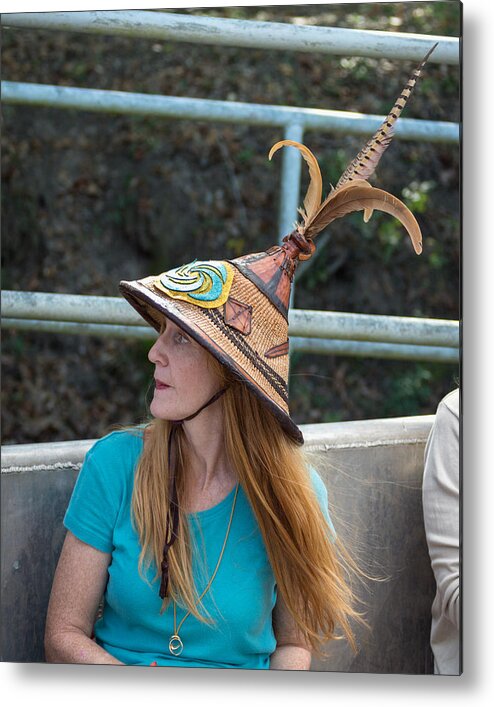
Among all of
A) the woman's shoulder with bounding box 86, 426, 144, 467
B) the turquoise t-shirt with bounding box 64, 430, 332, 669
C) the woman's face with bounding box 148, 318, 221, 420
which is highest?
the woman's face with bounding box 148, 318, 221, 420

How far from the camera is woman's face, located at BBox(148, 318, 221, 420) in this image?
1396 millimetres

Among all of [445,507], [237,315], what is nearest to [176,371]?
[237,315]

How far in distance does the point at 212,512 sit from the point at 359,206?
19.0 inches

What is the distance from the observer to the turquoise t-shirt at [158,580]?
1.39m

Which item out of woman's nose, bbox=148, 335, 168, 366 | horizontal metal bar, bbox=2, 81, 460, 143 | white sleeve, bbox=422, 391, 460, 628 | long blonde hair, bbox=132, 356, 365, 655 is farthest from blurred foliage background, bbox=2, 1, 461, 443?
woman's nose, bbox=148, 335, 168, 366

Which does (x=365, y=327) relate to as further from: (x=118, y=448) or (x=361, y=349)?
(x=118, y=448)

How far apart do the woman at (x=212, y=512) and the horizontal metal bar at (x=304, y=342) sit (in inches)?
15.1

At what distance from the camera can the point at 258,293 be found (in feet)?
4.46

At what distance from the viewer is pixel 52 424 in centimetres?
347

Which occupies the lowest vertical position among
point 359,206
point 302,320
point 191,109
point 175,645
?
point 175,645

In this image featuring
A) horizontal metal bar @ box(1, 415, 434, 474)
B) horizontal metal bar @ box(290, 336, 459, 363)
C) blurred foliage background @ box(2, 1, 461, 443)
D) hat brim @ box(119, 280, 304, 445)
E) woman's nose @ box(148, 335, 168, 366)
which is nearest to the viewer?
hat brim @ box(119, 280, 304, 445)

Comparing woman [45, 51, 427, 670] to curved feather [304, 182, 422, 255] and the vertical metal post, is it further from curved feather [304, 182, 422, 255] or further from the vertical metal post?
the vertical metal post

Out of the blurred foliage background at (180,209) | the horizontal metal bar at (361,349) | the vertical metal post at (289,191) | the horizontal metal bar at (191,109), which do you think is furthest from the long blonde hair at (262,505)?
the blurred foliage background at (180,209)

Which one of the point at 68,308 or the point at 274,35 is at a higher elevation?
the point at 274,35
